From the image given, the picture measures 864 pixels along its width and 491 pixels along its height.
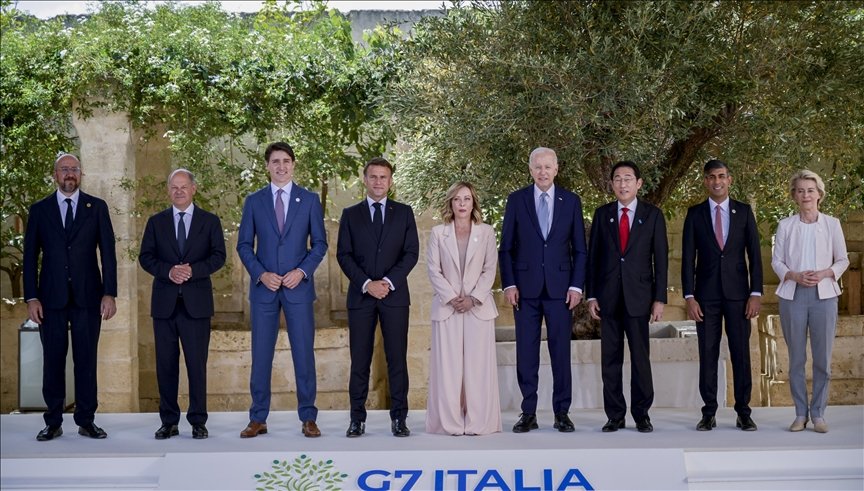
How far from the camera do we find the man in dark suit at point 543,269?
5.83 meters

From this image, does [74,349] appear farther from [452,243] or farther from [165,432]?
[452,243]

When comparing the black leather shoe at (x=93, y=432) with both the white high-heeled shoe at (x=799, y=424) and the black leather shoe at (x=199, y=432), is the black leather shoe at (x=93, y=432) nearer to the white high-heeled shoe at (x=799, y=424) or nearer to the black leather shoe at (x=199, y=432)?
the black leather shoe at (x=199, y=432)

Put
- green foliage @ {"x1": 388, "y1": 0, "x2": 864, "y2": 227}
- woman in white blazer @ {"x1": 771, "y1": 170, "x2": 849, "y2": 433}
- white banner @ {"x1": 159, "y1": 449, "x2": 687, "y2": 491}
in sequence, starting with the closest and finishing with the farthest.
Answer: white banner @ {"x1": 159, "y1": 449, "x2": 687, "y2": 491}, woman in white blazer @ {"x1": 771, "y1": 170, "x2": 849, "y2": 433}, green foliage @ {"x1": 388, "y1": 0, "x2": 864, "y2": 227}

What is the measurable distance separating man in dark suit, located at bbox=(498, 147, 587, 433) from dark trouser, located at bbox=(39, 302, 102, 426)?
2557 mm

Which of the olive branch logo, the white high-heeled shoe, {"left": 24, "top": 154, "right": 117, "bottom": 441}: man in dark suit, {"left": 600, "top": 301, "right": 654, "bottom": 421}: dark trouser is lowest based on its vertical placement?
the olive branch logo

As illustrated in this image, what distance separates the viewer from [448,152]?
746 cm

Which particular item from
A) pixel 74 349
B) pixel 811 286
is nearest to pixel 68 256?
pixel 74 349

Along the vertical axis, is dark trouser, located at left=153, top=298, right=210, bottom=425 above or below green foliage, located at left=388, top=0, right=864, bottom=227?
below

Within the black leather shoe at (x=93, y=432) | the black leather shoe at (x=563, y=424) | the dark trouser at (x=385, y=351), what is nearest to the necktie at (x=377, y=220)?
the dark trouser at (x=385, y=351)

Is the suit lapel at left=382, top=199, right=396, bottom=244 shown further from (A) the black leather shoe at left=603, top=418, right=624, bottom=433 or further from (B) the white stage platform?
(A) the black leather shoe at left=603, top=418, right=624, bottom=433

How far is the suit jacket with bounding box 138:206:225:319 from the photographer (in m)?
5.87

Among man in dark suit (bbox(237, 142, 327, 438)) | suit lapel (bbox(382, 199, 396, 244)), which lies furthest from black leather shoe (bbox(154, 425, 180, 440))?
suit lapel (bbox(382, 199, 396, 244))

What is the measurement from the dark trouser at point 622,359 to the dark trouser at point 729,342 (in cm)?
34

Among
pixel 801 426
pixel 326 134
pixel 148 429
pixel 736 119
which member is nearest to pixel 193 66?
pixel 326 134
